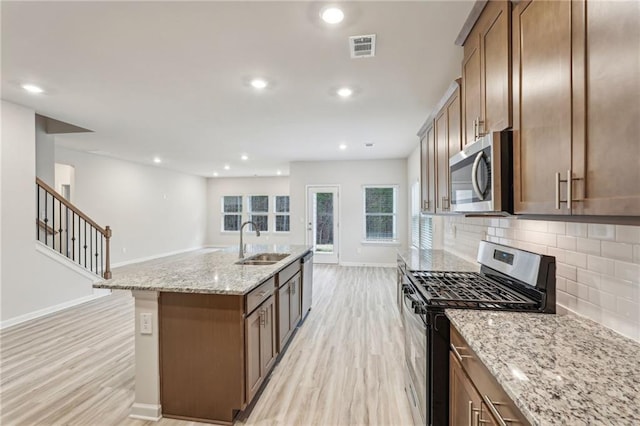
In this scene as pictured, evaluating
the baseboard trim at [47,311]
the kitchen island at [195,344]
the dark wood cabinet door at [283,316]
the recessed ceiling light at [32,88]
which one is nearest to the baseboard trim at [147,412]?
the kitchen island at [195,344]

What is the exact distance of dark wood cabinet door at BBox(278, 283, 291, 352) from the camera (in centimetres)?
270

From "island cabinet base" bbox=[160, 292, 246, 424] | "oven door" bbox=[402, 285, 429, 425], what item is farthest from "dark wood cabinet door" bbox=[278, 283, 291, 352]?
"oven door" bbox=[402, 285, 429, 425]

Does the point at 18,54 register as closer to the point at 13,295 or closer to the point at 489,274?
the point at 13,295

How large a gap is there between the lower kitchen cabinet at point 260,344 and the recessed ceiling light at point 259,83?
6.61 feet

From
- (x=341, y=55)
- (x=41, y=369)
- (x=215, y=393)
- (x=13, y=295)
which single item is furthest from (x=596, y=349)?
(x=13, y=295)

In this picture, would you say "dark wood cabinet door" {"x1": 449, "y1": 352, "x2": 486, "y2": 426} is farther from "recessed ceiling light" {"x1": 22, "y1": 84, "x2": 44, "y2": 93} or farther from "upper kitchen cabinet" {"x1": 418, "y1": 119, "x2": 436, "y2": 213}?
"recessed ceiling light" {"x1": 22, "y1": 84, "x2": 44, "y2": 93}

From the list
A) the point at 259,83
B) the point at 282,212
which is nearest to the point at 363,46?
the point at 259,83

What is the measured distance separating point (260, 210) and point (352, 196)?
4.50 m

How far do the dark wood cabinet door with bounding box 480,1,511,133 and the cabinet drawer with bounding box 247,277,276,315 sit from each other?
5.76ft

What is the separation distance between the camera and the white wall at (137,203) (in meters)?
6.61

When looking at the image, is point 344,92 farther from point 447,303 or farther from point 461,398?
point 461,398

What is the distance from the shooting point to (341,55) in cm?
247

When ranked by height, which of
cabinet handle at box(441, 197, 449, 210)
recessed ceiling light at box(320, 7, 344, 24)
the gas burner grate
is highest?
recessed ceiling light at box(320, 7, 344, 24)

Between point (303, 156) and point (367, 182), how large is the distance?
1.68 meters
